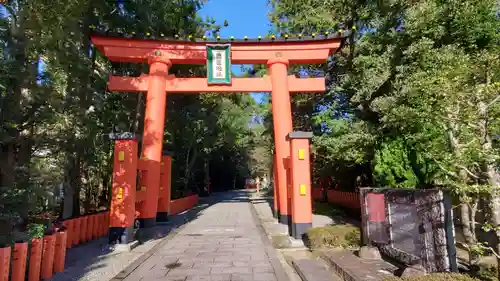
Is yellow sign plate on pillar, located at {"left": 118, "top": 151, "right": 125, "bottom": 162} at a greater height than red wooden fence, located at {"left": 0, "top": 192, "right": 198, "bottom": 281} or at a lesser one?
greater

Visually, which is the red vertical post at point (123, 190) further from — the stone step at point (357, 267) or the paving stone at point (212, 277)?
the stone step at point (357, 267)

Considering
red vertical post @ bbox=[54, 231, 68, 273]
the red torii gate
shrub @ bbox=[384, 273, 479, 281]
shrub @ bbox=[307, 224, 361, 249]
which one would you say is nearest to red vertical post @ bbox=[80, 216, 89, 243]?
the red torii gate

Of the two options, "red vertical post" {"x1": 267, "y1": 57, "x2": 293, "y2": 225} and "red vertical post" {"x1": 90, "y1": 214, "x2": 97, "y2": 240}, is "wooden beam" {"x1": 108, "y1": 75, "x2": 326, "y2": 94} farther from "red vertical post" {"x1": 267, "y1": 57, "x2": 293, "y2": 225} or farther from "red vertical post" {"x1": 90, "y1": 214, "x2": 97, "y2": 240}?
"red vertical post" {"x1": 90, "y1": 214, "x2": 97, "y2": 240}

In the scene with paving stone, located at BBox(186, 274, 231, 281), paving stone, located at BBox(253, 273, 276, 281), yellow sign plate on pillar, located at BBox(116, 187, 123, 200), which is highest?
yellow sign plate on pillar, located at BBox(116, 187, 123, 200)

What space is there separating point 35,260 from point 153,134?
546 cm

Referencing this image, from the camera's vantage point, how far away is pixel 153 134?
10000 mm

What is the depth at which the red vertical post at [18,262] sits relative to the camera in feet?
14.7

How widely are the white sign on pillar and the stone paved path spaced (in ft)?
16.2

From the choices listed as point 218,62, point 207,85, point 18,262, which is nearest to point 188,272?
point 18,262

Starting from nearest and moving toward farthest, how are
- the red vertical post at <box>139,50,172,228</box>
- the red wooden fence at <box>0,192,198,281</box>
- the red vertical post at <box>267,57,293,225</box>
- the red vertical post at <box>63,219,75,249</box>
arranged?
the red wooden fence at <box>0,192,198,281</box>, the red vertical post at <box>63,219,75,249</box>, the red vertical post at <box>139,50,172,228</box>, the red vertical post at <box>267,57,293,225</box>

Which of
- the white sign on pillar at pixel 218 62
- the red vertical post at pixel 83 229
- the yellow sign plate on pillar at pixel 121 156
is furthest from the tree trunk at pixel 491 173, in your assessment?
the red vertical post at pixel 83 229

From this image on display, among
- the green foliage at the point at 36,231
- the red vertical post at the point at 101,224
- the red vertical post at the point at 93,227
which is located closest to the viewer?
the green foliage at the point at 36,231

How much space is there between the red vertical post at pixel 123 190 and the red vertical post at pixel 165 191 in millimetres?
4797

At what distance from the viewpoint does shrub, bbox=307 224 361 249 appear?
23.4 ft
